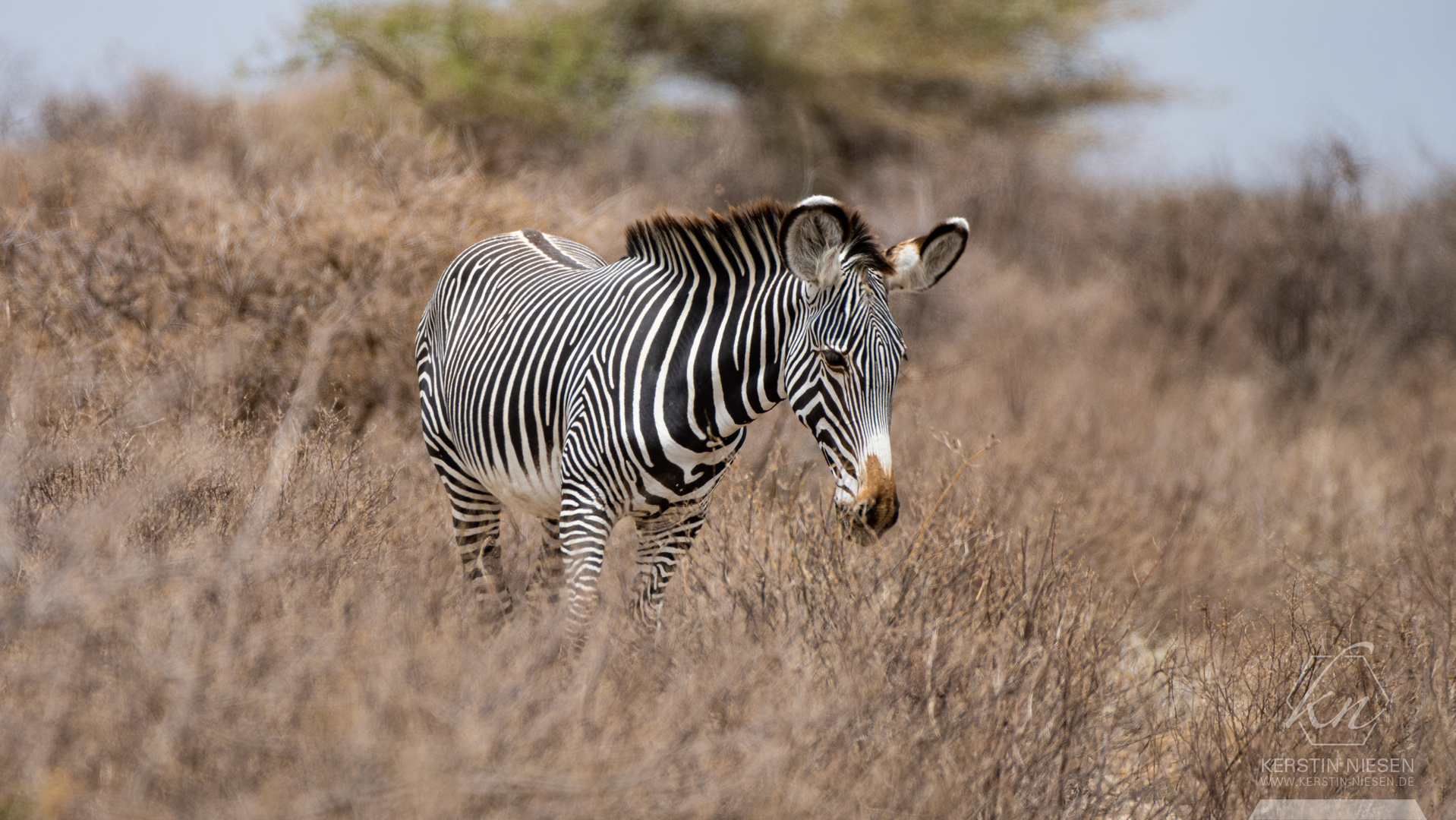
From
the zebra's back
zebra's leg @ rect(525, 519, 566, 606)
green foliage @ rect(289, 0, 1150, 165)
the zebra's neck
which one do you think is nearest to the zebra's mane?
the zebra's neck

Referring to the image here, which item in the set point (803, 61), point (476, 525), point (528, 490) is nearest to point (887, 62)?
point (803, 61)

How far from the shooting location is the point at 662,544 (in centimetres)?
407

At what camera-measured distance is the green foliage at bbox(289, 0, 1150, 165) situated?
13.9 meters

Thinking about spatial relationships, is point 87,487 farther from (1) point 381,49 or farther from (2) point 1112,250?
(2) point 1112,250

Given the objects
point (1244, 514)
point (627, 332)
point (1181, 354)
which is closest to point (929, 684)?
point (627, 332)

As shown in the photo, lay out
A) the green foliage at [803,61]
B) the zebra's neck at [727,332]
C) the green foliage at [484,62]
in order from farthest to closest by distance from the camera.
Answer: the green foliage at [803,61] → the green foliage at [484,62] → the zebra's neck at [727,332]

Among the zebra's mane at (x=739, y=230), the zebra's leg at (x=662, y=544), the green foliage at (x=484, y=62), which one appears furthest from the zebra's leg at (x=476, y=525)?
the green foliage at (x=484, y=62)

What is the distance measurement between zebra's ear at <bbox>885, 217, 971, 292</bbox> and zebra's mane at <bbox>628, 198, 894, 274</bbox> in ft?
0.49

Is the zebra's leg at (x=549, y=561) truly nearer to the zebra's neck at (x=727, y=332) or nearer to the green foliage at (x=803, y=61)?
the zebra's neck at (x=727, y=332)

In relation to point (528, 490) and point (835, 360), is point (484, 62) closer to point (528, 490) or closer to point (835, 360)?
point (528, 490)

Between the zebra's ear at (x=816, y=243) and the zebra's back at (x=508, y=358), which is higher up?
the zebra's ear at (x=816, y=243)

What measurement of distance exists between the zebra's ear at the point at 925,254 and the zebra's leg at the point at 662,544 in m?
1.09

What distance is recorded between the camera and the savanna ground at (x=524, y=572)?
2.42 m

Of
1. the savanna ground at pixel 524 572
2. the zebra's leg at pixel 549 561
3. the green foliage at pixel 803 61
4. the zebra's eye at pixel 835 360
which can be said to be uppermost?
the green foliage at pixel 803 61
